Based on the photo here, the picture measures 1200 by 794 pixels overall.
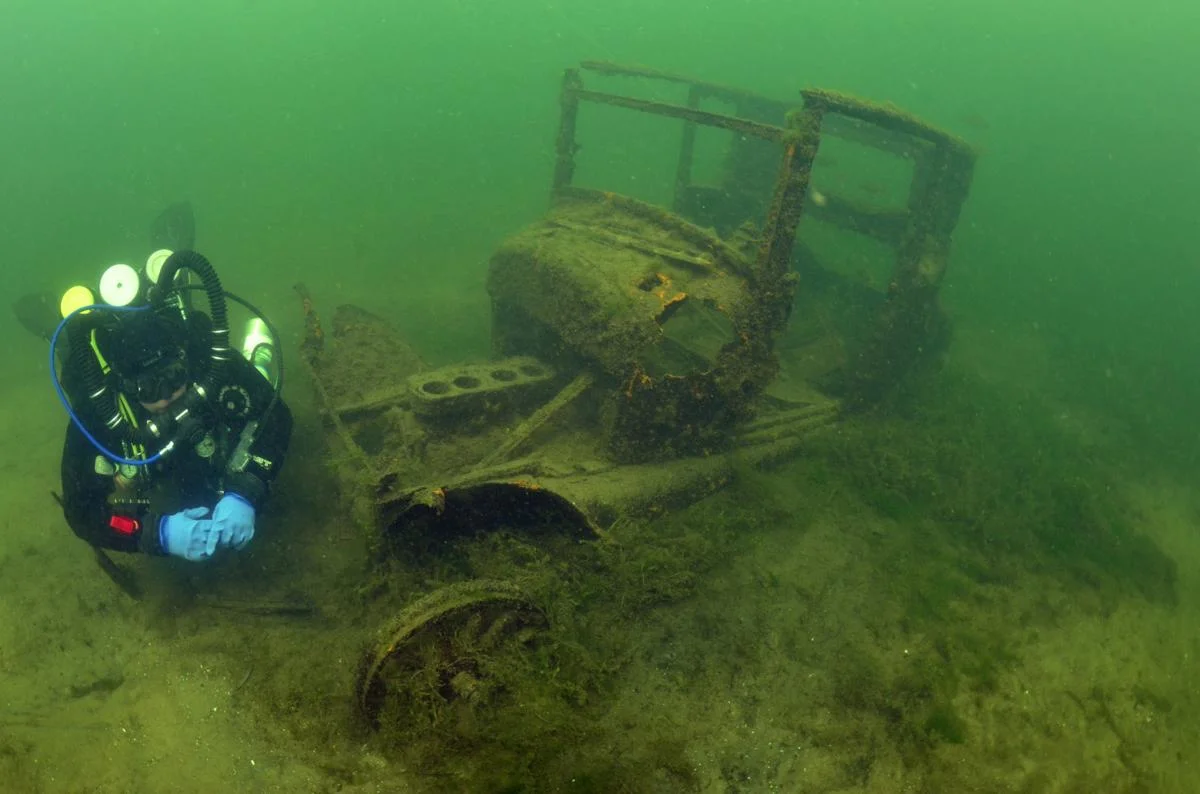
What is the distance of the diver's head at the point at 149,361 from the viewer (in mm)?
4086

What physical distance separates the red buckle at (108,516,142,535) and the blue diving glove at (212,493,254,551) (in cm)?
48

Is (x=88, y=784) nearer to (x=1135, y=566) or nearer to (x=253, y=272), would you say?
(x=1135, y=566)

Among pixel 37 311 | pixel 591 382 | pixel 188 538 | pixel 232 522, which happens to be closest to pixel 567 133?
pixel 591 382

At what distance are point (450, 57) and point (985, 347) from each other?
389 ft

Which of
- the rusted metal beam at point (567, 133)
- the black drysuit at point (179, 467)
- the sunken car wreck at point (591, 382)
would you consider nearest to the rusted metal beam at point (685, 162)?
the rusted metal beam at point (567, 133)

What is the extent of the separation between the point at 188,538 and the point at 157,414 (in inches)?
35.0

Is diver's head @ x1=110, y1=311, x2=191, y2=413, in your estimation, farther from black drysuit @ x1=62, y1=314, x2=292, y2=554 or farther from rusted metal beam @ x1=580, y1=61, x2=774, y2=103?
rusted metal beam @ x1=580, y1=61, x2=774, y2=103

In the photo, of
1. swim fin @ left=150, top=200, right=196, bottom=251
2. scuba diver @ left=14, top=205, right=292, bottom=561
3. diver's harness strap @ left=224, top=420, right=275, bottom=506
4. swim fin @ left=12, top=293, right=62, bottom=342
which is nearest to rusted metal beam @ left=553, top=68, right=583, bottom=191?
scuba diver @ left=14, top=205, right=292, bottom=561

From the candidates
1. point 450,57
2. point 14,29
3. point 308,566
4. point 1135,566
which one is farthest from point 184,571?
point 14,29

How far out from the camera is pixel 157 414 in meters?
4.25

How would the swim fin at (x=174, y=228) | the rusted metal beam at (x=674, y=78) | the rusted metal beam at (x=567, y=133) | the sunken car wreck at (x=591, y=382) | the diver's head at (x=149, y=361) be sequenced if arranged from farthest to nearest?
the swim fin at (x=174, y=228)
the rusted metal beam at (x=674, y=78)
the rusted metal beam at (x=567, y=133)
the sunken car wreck at (x=591, y=382)
the diver's head at (x=149, y=361)

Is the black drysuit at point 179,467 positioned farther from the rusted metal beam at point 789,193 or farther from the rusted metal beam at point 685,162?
the rusted metal beam at point 685,162

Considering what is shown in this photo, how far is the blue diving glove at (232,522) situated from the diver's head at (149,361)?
818 millimetres

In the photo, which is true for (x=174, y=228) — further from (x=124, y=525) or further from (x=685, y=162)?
(x=685, y=162)
